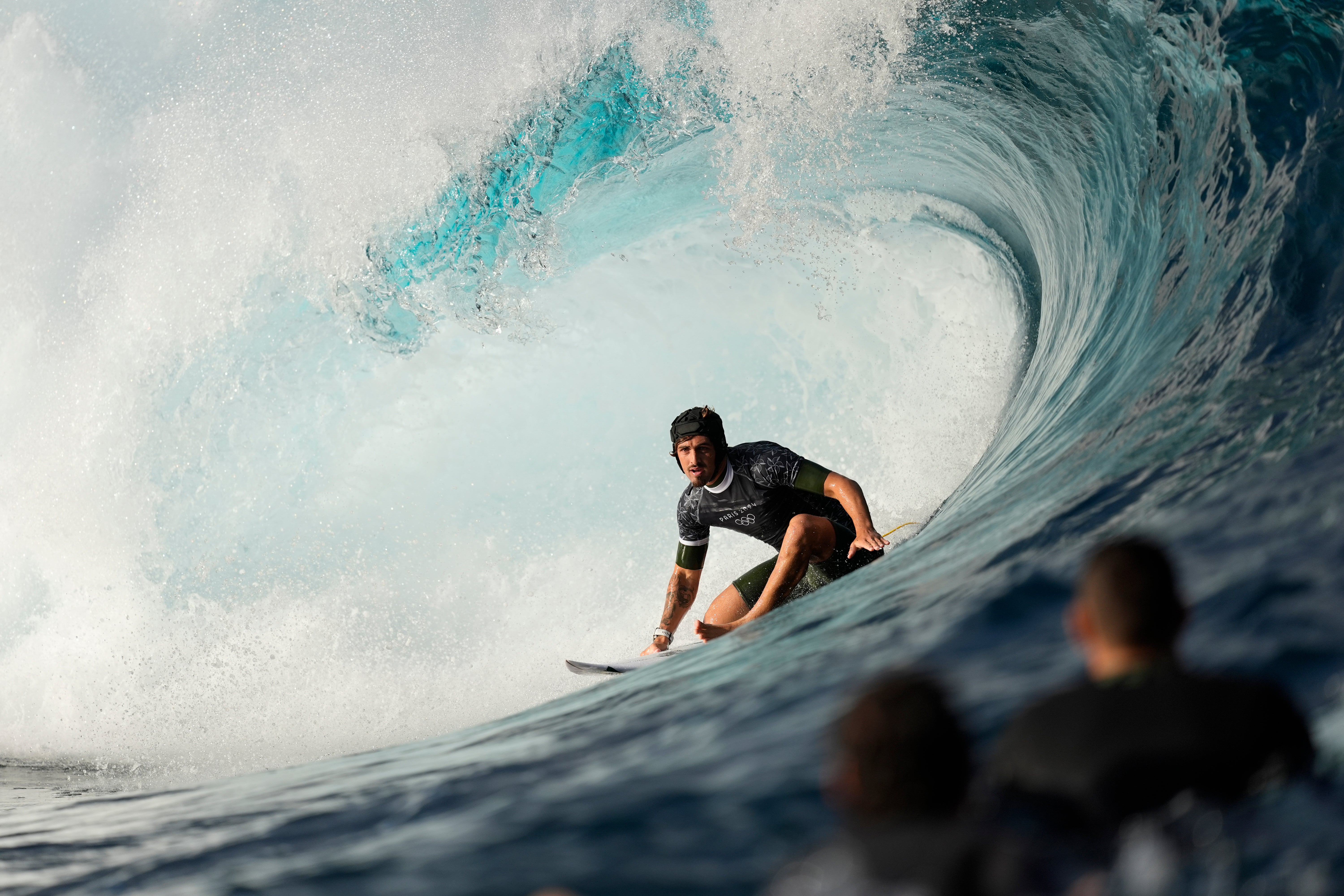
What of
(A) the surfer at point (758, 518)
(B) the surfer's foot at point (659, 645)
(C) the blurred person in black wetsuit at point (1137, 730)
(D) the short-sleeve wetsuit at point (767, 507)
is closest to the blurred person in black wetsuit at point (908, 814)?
(C) the blurred person in black wetsuit at point (1137, 730)

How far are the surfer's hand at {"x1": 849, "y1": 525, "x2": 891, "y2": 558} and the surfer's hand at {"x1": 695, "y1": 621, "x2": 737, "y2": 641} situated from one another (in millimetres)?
698

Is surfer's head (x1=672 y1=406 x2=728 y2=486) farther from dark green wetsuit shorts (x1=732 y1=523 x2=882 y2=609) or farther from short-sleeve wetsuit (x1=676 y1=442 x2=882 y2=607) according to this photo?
dark green wetsuit shorts (x1=732 y1=523 x2=882 y2=609)

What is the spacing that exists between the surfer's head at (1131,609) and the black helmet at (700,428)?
4.21 meters

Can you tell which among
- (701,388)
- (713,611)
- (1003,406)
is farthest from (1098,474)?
(701,388)

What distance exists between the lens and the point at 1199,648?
1.91 m

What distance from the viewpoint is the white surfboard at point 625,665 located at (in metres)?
4.90

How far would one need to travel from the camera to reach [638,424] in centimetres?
1189

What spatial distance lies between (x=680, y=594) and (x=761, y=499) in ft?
2.83

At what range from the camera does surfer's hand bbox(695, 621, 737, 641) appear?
4887 mm

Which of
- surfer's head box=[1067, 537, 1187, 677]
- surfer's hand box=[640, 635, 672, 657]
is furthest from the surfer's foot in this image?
surfer's head box=[1067, 537, 1187, 677]

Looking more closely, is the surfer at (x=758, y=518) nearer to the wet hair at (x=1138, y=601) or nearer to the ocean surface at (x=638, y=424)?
the ocean surface at (x=638, y=424)

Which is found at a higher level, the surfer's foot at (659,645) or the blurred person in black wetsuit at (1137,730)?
the surfer's foot at (659,645)

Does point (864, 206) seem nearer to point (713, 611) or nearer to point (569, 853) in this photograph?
point (713, 611)

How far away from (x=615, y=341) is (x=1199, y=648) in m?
10.3
